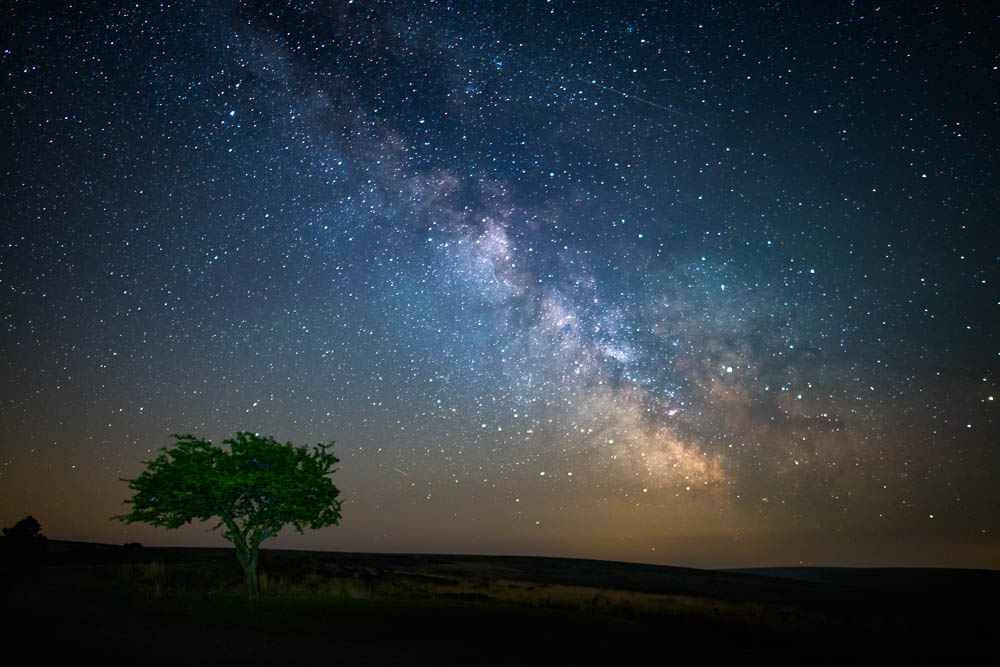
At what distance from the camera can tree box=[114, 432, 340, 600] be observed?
24812 millimetres

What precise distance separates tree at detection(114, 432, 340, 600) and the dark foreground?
2.86 metres

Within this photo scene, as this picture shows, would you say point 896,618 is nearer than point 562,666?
No

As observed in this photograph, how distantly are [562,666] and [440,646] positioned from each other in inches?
143

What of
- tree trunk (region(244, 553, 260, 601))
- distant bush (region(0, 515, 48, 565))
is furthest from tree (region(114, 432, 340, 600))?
distant bush (region(0, 515, 48, 565))

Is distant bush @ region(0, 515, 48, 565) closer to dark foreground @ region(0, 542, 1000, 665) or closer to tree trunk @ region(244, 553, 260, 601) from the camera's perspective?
dark foreground @ region(0, 542, 1000, 665)

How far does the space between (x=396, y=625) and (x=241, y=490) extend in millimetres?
10735

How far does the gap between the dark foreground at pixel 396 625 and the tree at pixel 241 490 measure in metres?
2.86

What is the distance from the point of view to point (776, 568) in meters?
161

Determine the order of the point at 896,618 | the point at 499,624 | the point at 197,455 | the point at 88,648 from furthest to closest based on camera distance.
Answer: the point at 896,618 < the point at 197,455 < the point at 499,624 < the point at 88,648

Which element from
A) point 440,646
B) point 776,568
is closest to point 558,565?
point 440,646

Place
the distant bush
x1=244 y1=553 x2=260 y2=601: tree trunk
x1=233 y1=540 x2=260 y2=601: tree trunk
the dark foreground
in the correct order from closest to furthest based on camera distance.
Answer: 1. the dark foreground
2. x1=244 y1=553 x2=260 y2=601: tree trunk
3. x1=233 y1=540 x2=260 y2=601: tree trunk
4. the distant bush

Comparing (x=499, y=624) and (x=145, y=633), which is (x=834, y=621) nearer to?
(x=499, y=624)

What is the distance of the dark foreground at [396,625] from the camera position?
14055mm

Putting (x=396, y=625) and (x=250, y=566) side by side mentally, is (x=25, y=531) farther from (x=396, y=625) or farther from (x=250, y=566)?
(x=396, y=625)
